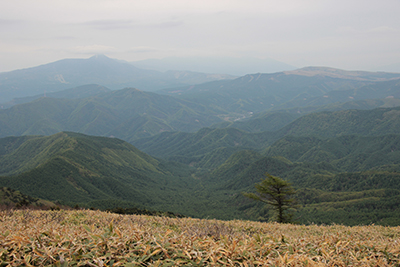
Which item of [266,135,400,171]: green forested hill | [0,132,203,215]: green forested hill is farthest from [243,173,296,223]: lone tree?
[266,135,400,171]: green forested hill

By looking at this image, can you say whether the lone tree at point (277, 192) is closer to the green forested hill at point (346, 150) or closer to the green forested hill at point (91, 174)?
the green forested hill at point (91, 174)

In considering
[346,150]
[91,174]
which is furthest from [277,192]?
[346,150]

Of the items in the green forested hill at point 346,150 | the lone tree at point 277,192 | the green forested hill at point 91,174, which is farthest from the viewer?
the green forested hill at point 346,150

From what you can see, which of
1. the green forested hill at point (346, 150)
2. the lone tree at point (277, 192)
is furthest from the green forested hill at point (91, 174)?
the green forested hill at point (346, 150)

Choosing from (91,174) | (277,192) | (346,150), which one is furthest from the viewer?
(346,150)

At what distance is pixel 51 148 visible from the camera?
5177 inches

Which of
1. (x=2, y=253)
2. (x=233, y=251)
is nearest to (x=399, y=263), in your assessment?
(x=233, y=251)

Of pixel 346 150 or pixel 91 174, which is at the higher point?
pixel 91 174

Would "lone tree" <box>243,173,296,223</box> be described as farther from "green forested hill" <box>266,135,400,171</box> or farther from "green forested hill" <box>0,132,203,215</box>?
"green forested hill" <box>266,135,400,171</box>

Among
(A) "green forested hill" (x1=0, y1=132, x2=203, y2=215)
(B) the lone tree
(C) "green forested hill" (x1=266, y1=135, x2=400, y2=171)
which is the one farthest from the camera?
(C) "green forested hill" (x1=266, y1=135, x2=400, y2=171)

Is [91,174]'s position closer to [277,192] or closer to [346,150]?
[277,192]

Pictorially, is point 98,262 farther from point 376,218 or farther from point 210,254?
point 376,218

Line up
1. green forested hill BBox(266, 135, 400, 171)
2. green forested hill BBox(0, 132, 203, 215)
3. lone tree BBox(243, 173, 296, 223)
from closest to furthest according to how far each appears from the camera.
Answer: lone tree BBox(243, 173, 296, 223), green forested hill BBox(0, 132, 203, 215), green forested hill BBox(266, 135, 400, 171)

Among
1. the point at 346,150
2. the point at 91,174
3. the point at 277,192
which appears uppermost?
the point at 277,192
